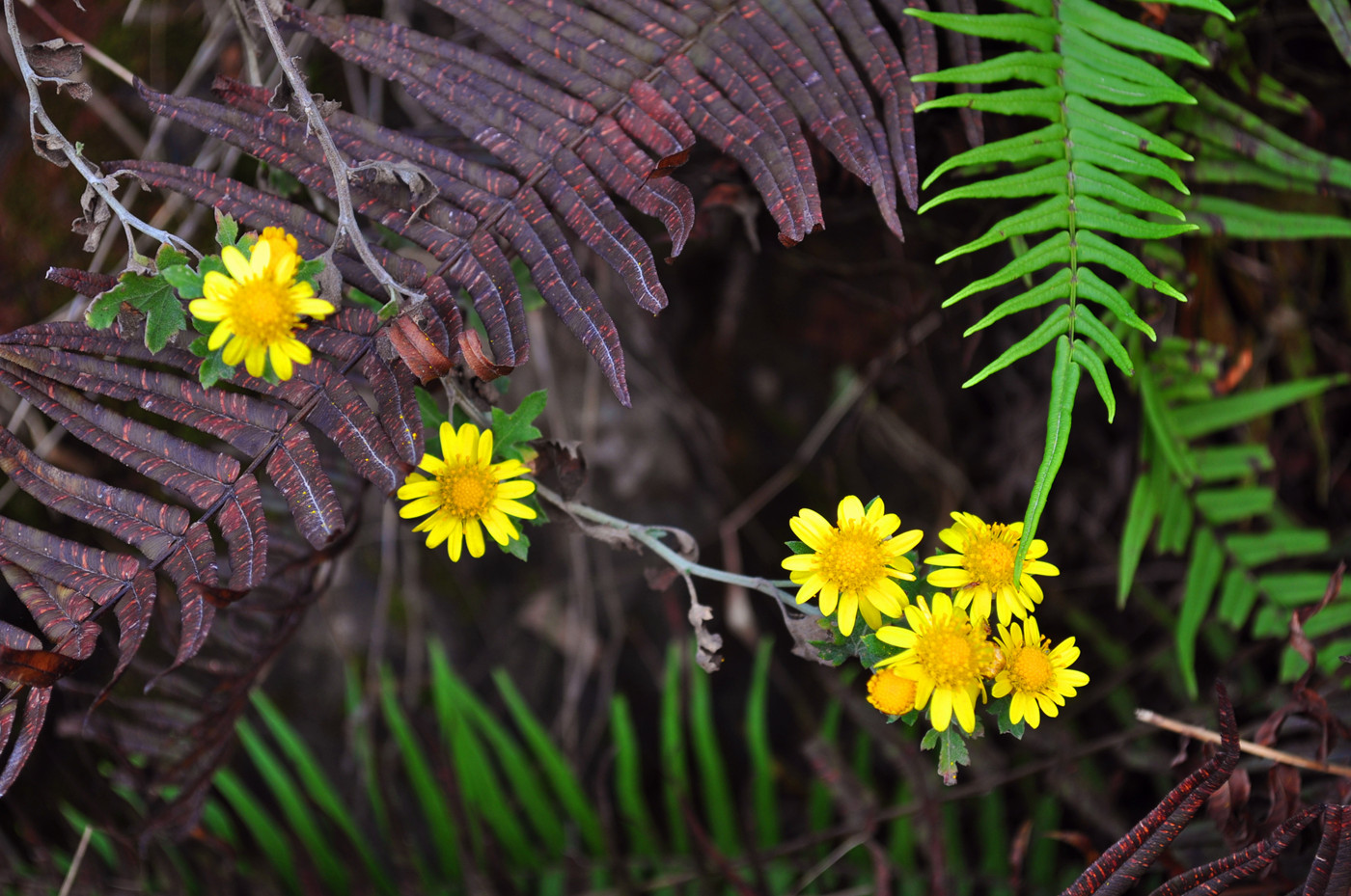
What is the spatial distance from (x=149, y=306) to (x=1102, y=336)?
1060 millimetres

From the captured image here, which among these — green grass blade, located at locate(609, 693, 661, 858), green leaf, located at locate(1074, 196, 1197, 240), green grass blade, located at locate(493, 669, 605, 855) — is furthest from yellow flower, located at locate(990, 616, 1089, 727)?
green grass blade, located at locate(493, 669, 605, 855)

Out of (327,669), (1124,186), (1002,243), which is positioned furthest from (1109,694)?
(327,669)

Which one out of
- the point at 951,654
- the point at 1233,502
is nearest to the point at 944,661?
the point at 951,654

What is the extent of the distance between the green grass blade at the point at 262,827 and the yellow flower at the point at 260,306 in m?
1.33

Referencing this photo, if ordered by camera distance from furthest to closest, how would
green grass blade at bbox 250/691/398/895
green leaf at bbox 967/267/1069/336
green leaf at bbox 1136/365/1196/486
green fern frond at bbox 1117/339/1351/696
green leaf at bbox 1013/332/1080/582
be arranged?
green grass blade at bbox 250/691/398/895, green fern frond at bbox 1117/339/1351/696, green leaf at bbox 1136/365/1196/486, green leaf at bbox 967/267/1069/336, green leaf at bbox 1013/332/1080/582

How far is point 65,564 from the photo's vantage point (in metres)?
0.91

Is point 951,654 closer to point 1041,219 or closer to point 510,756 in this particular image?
point 1041,219

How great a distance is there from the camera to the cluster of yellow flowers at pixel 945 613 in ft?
2.92

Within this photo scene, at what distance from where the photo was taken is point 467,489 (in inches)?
37.3

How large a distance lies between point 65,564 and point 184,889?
3.55 feet

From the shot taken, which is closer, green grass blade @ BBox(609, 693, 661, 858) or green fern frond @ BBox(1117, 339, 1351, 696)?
green fern frond @ BBox(1117, 339, 1351, 696)

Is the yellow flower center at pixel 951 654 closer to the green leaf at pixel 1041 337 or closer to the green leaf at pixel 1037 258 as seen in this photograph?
the green leaf at pixel 1041 337

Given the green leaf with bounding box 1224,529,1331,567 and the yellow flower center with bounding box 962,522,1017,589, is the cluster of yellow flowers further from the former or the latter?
the green leaf with bounding box 1224,529,1331,567

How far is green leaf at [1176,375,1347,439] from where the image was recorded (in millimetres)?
1518
